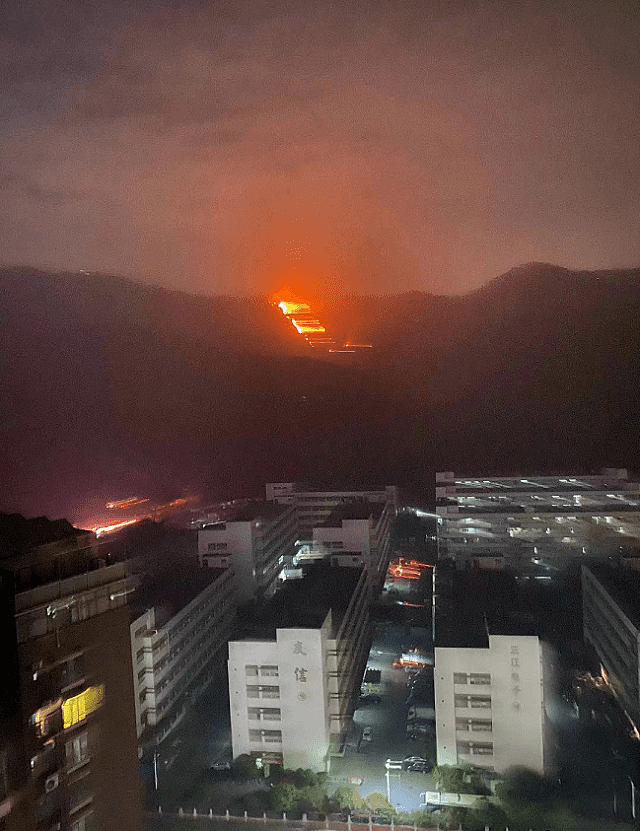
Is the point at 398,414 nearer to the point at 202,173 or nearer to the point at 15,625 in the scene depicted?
the point at 202,173

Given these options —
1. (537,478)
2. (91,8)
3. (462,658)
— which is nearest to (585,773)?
(462,658)

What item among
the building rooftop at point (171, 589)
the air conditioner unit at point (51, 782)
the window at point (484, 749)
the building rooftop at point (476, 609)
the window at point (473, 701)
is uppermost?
the building rooftop at point (171, 589)

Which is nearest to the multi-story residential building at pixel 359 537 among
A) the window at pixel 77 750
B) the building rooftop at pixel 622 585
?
the building rooftop at pixel 622 585

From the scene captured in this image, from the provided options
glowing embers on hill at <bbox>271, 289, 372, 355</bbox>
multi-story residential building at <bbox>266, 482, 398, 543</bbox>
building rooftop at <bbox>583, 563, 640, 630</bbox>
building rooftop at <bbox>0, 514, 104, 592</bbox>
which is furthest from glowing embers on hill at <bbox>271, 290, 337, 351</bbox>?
building rooftop at <bbox>583, 563, 640, 630</bbox>

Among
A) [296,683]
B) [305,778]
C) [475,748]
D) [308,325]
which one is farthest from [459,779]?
[308,325]

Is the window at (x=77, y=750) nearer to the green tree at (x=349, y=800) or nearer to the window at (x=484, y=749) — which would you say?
the green tree at (x=349, y=800)

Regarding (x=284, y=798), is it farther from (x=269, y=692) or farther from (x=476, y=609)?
(x=476, y=609)

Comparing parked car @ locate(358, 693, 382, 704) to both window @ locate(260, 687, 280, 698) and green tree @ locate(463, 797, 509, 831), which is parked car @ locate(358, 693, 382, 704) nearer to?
window @ locate(260, 687, 280, 698)
